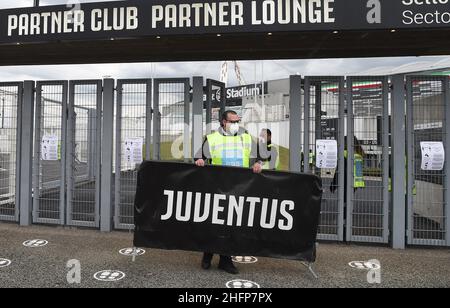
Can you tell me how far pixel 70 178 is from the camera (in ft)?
21.7

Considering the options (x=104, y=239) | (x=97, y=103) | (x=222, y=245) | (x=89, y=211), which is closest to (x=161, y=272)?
(x=222, y=245)

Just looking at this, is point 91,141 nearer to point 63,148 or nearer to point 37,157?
point 63,148

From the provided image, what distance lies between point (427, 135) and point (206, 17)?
398cm

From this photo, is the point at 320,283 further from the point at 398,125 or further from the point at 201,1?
the point at 201,1

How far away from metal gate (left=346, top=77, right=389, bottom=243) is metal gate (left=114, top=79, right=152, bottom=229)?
139 inches

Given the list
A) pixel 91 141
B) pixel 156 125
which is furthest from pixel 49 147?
pixel 156 125

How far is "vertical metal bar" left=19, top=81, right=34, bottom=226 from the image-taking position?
22.2 feet

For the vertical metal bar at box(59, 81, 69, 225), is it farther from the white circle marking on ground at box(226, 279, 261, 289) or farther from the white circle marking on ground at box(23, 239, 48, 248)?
the white circle marking on ground at box(226, 279, 261, 289)

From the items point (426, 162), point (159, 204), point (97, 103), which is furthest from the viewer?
point (97, 103)

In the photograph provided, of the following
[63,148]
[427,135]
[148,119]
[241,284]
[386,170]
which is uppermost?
[148,119]

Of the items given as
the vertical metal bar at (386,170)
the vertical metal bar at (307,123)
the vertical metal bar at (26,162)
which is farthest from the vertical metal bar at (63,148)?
the vertical metal bar at (386,170)

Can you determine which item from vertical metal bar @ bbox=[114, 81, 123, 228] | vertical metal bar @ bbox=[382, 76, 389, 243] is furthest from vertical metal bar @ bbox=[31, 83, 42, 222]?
vertical metal bar @ bbox=[382, 76, 389, 243]

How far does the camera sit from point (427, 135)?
5.74 meters

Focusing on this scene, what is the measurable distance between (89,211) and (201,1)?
13.9 feet
